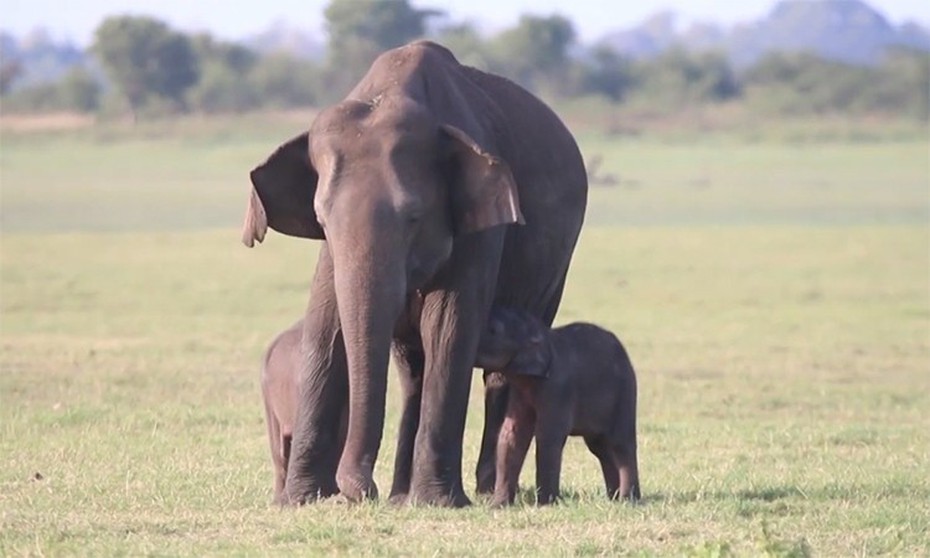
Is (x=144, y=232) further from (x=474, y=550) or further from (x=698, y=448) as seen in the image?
(x=474, y=550)

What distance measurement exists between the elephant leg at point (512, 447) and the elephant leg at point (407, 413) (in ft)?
1.42

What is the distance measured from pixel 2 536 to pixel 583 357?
120 inches

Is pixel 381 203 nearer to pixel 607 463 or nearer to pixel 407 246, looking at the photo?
pixel 407 246

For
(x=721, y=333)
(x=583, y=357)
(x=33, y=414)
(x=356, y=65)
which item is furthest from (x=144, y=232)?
(x=356, y=65)

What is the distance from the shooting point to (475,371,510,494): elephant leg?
1054 centimetres

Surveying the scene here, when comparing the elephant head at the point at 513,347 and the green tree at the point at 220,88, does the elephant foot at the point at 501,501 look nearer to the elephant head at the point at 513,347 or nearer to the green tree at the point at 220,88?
the elephant head at the point at 513,347

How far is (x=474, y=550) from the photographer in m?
8.23

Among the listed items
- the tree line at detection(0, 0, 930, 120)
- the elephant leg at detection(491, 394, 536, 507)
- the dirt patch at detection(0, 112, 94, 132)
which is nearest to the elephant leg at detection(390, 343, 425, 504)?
the elephant leg at detection(491, 394, 536, 507)

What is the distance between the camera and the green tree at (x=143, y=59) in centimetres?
7838

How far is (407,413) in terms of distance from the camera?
10.1m

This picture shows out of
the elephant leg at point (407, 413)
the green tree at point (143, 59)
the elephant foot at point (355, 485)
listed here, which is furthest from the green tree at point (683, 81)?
the elephant foot at point (355, 485)

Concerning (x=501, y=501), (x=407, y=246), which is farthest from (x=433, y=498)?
(x=407, y=246)

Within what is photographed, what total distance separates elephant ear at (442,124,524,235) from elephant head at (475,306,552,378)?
71cm

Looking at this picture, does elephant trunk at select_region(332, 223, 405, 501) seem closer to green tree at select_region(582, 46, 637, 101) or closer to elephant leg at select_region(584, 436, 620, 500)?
elephant leg at select_region(584, 436, 620, 500)
